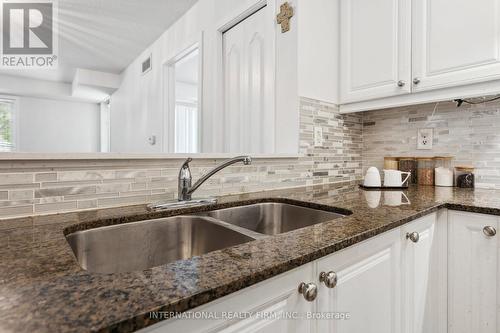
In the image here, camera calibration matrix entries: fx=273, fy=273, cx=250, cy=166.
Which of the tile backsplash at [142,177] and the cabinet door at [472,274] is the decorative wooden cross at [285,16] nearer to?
the tile backsplash at [142,177]

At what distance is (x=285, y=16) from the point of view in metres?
1.52

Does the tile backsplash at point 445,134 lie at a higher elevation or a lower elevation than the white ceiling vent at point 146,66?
lower

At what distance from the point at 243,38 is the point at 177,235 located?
4.80 feet

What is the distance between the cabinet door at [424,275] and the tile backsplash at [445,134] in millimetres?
638

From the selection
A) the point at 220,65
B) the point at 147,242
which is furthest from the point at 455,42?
the point at 147,242

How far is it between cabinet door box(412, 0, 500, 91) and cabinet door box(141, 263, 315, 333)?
122 centimetres

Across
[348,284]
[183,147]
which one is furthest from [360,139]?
[183,147]

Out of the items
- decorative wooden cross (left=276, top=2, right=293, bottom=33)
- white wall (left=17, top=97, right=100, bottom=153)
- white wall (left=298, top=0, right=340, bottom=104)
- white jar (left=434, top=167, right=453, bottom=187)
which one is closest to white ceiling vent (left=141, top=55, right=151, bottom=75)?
decorative wooden cross (left=276, top=2, right=293, bottom=33)

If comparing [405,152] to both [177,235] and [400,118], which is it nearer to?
[400,118]

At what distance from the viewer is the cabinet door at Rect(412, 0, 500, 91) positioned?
1.16 meters

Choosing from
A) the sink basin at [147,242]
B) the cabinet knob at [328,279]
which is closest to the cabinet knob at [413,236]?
the cabinet knob at [328,279]

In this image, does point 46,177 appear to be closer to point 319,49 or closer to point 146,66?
point 319,49

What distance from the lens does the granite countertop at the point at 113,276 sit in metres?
0.33

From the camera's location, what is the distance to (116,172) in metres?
0.97
